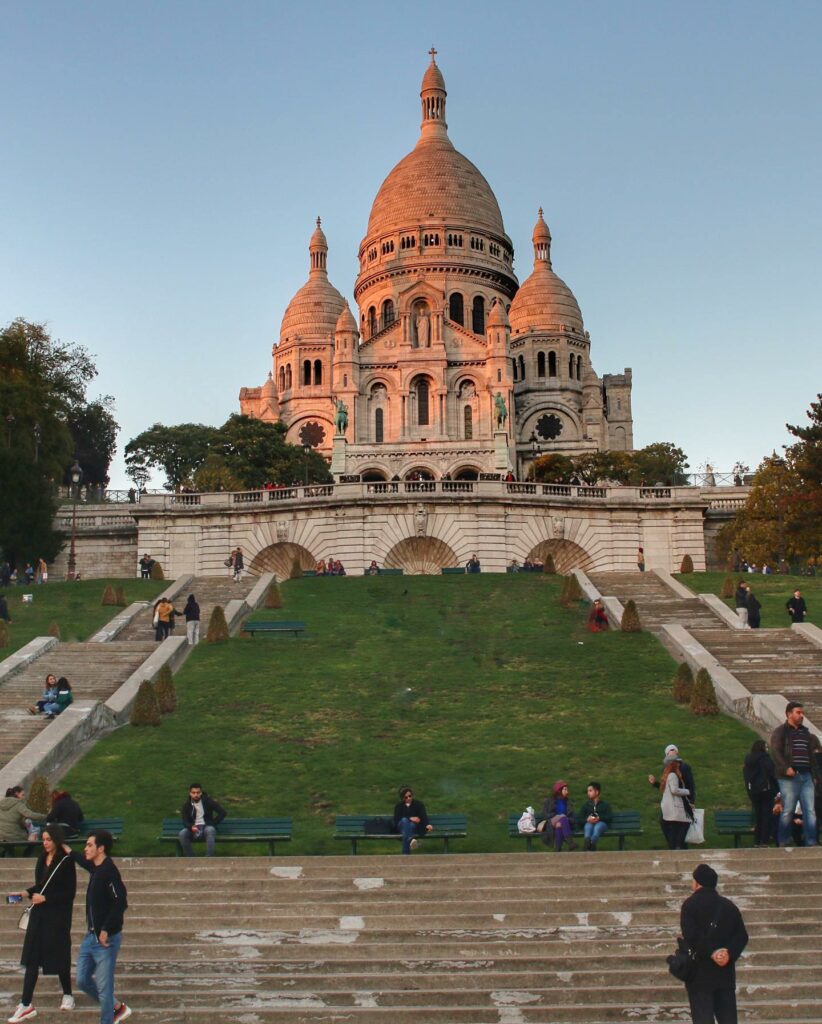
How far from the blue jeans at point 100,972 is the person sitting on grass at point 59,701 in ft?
42.1

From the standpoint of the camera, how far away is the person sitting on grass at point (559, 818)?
17.8 m

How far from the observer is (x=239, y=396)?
4574 inches

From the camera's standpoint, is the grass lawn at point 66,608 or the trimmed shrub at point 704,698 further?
the grass lawn at point 66,608

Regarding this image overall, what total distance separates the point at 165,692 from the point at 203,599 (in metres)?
14.7

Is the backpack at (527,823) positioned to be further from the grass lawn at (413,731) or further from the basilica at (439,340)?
the basilica at (439,340)

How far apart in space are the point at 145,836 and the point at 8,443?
33201 mm

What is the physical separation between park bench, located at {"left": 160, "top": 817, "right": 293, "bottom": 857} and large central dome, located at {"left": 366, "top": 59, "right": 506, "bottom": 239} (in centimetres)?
9680

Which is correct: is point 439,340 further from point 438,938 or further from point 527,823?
point 438,938

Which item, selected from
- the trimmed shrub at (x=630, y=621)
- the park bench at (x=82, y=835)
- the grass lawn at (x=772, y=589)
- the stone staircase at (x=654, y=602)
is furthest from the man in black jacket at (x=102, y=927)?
the grass lawn at (x=772, y=589)

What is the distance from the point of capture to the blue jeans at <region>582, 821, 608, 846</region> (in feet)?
58.0

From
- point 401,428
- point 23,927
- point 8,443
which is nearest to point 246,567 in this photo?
point 8,443

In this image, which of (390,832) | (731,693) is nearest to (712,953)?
(390,832)

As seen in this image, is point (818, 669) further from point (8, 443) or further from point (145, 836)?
point (8, 443)

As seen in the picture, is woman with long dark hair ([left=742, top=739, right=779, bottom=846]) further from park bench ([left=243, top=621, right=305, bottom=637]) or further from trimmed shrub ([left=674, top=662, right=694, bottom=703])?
park bench ([left=243, top=621, right=305, bottom=637])
